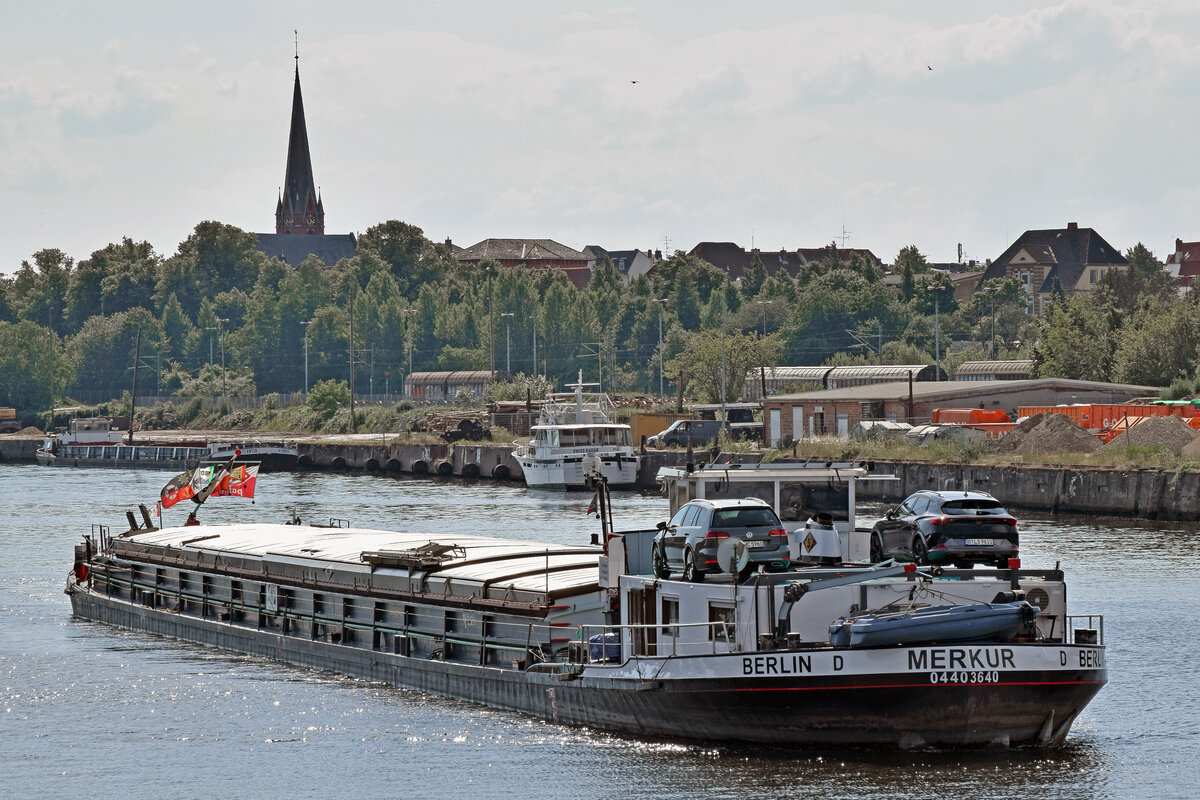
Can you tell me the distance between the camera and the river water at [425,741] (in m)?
25.7

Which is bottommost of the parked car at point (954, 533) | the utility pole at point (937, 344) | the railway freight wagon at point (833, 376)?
the parked car at point (954, 533)

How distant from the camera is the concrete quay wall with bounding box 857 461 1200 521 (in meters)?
66.7

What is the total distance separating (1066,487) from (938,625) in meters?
48.9

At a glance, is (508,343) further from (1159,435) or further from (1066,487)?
(1066,487)

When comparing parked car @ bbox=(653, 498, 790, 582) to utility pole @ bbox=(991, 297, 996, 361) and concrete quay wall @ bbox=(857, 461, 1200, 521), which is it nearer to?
concrete quay wall @ bbox=(857, 461, 1200, 521)

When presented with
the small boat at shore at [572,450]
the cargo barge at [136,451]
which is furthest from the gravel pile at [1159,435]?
the cargo barge at [136,451]

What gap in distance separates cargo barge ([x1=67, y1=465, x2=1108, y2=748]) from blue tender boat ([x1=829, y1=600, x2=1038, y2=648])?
0.13 metres

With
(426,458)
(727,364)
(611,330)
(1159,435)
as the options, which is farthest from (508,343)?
(1159,435)

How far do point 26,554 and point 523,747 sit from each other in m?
39.3

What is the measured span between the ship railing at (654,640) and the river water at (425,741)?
1407mm

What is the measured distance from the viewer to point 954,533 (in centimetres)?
3148

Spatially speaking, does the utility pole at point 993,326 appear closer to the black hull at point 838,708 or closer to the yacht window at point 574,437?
the yacht window at point 574,437

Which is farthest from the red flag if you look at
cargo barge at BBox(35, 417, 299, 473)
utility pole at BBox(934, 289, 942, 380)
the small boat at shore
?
utility pole at BBox(934, 289, 942, 380)

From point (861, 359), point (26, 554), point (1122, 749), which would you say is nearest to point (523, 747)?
point (1122, 749)
